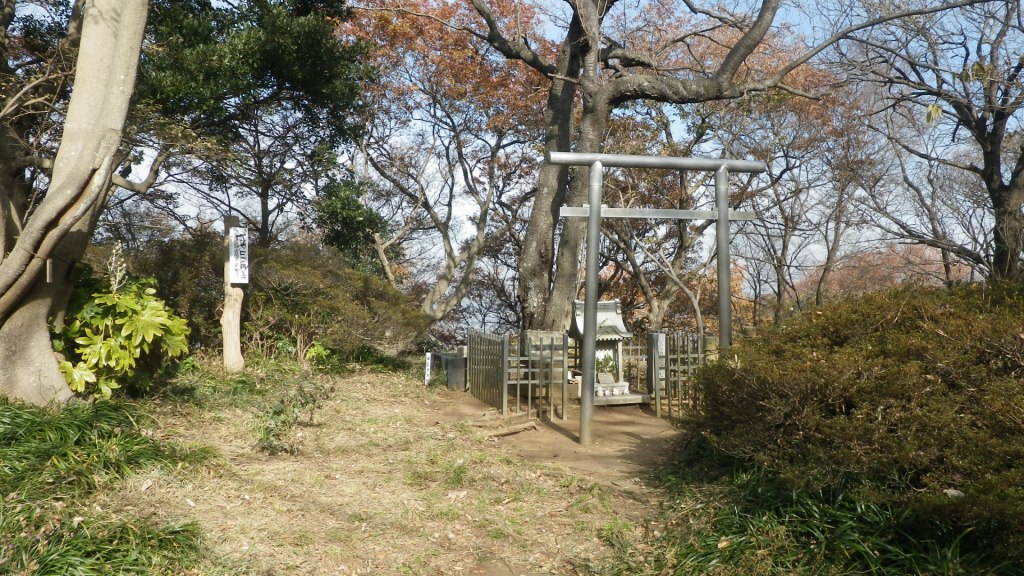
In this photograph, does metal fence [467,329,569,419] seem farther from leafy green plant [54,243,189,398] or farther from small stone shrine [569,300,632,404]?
leafy green plant [54,243,189,398]

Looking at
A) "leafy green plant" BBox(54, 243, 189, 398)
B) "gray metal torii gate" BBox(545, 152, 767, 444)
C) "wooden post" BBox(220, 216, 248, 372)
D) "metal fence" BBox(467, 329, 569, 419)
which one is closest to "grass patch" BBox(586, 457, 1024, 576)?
"gray metal torii gate" BBox(545, 152, 767, 444)

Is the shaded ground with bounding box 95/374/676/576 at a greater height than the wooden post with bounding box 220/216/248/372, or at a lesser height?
lesser

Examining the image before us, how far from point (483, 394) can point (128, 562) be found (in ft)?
21.4

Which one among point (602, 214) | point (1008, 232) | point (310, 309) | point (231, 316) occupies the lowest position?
point (231, 316)

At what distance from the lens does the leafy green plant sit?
6.05 m

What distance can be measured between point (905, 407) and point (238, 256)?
8227 mm

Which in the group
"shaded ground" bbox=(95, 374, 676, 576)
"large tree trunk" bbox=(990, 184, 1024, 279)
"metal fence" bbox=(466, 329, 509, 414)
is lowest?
"shaded ground" bbox=(95, 374, 676, 576)

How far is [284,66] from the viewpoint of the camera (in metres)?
10.2

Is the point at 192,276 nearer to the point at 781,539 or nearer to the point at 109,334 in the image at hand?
the point at 109,334

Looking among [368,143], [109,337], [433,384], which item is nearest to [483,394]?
[433,384]

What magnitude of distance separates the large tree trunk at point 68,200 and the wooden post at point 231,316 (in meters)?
3.73

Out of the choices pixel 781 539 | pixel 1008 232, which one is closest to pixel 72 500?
pixel 781 539

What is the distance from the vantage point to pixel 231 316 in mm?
9820

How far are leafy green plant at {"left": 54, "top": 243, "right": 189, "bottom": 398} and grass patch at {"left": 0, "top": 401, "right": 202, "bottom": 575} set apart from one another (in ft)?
2.42
